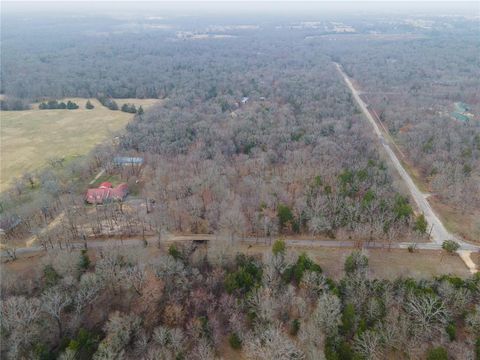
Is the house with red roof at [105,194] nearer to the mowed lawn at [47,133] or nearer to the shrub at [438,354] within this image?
the mowed lawn at [47,133]

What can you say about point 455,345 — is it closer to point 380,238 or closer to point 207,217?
point 380,238

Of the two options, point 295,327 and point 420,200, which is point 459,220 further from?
point 295,327

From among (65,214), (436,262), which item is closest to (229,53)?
(65,214)

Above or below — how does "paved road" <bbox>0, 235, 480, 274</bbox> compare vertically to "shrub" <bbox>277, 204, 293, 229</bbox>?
below

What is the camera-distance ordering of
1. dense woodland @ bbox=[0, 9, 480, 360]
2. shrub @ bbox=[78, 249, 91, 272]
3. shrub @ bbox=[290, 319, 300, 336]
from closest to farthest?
dense woodland @ bbox=[0, 9, 480, 360]
shrub @ bbox=[290, 319, 300, 336]
shrub @ bbox=[78, 249, 91, 272]

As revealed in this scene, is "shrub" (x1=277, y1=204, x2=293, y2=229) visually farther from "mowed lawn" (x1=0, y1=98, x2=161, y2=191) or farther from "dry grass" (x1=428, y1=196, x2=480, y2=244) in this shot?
"mowed lawn" (x1=0, y1=98, x2=161, y2=191)

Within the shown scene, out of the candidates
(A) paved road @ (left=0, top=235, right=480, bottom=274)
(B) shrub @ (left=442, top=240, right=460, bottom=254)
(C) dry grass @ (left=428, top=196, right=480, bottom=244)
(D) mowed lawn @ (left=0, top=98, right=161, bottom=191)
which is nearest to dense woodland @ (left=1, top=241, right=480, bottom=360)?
(A) paved road @ (left=0, top=235, right=480, bottom=274)
